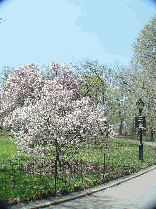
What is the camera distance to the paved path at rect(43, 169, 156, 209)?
7.41 meters

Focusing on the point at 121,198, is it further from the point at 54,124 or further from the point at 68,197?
the point at 54,124

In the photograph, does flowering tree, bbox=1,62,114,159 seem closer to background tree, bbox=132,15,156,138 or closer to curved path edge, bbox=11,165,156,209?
curved path edge, bbox=11,165,156,209

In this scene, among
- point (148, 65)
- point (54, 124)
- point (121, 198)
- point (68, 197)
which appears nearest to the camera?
point (68, 197)

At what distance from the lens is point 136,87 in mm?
30500

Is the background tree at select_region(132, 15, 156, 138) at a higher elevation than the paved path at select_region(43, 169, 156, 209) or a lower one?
higher

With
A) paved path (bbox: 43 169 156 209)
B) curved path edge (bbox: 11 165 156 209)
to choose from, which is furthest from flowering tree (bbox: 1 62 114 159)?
paved path (bbox: 43 169 156 209)

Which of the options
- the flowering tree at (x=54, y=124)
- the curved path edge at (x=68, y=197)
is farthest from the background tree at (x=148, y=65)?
the curved path edge at (x=68, y=197)

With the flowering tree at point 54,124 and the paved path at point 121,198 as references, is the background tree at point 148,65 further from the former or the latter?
the paved path at point 121,198

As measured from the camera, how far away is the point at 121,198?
8.32 m

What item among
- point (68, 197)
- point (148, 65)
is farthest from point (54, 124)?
point (148, 65)

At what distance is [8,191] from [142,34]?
25.2 meters

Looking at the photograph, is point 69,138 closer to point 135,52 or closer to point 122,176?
point 122,176

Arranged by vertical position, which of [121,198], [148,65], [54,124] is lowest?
[121,198]

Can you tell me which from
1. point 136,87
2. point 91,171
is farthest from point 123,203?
point 136,87
